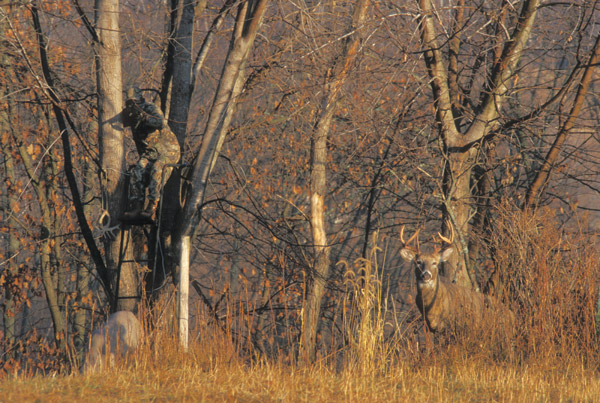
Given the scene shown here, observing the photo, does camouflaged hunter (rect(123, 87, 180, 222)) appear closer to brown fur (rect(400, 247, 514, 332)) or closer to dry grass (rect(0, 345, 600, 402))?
dry grass (rect(0, 345, 600, 402))

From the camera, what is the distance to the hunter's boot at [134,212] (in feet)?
27.9

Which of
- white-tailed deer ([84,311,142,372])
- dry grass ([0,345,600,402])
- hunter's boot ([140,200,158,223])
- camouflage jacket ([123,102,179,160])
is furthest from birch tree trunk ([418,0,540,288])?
white-tailed deer ([84,311,142,372])

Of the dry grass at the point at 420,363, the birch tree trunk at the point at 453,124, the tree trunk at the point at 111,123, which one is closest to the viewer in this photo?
the dry grass at the point at 420,363

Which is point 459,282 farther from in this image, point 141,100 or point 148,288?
point 141,100

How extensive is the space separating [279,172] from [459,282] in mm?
8811

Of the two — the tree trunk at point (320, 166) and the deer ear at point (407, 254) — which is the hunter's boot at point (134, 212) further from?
the deer ear at point (407, 254)

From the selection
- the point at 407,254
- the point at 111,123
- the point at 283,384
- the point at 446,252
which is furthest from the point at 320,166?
the point at 283,384

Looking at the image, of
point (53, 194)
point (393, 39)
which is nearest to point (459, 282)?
point (393, 39)

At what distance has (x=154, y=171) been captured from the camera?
28.1ft

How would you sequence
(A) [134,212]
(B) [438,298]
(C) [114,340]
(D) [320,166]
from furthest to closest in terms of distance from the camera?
(D) [320,166]
(B) [438,298]
(A) [134,212]
(C) [114,340]

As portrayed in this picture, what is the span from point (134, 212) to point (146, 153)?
0.75 meters

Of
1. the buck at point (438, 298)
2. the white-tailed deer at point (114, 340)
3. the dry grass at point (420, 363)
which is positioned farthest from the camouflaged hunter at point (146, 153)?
the buck at point (438, 298)

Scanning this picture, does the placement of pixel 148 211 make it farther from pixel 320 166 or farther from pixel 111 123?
pixel 320 166

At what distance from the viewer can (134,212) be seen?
852 centimetres
